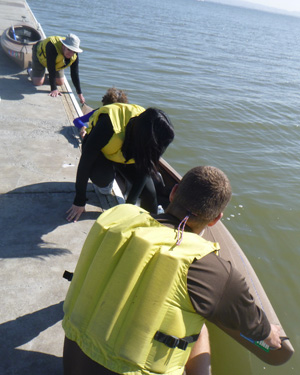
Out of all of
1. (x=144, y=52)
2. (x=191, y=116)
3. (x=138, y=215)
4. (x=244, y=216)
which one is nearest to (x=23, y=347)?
(x=138, y=215)

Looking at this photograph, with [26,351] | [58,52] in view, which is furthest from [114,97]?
[58,52]

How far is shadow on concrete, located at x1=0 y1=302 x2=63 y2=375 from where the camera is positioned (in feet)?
8.34

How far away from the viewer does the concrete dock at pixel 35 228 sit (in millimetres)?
2723

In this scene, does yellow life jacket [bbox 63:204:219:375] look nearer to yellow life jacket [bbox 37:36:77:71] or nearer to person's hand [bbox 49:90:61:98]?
yellow life jacket [bbox 37:36:77:71]

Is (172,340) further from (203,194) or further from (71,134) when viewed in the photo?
(71,134)

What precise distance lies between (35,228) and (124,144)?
123 cm

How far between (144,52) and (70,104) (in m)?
11.5

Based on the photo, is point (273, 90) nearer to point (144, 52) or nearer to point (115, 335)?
point (144, 52)

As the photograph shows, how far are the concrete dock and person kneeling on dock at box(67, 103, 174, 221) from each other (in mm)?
389

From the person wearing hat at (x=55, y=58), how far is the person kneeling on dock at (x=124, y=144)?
11.1 ft

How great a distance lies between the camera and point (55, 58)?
7055 mm

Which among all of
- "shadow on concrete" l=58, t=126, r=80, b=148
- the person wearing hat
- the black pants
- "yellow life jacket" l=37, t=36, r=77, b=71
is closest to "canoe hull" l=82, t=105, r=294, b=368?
the black pants

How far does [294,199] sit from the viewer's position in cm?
739

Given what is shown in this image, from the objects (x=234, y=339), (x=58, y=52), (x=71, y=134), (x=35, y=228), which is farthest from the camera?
(x=58, y=52)
